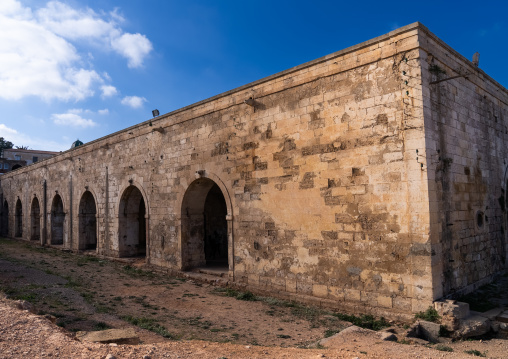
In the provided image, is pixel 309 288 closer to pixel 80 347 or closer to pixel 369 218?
pixel 369 218

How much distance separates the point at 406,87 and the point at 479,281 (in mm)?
4203

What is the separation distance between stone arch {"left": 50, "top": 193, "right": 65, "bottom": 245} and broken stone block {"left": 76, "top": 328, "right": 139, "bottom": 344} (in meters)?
16.6

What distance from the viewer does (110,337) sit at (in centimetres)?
448

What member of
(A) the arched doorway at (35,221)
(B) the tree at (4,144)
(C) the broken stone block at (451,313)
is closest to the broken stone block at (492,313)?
(C) the broken stone block at (451,313)

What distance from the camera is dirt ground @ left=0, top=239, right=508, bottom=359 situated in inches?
161

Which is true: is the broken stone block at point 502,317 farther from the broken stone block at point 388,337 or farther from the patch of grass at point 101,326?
the patch of grass at point 101,326

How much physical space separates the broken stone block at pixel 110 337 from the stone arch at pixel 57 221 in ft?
54.6

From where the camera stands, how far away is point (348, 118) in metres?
6.84

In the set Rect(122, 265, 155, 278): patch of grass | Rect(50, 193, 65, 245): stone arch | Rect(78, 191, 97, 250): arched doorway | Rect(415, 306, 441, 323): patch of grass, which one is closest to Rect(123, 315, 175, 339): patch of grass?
Rect(415, 306, 441, 323): patch of grass

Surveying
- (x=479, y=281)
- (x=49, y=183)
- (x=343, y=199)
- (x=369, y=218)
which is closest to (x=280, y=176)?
(x=343, y=199)

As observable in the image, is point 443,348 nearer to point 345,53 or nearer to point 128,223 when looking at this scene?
point 345,53

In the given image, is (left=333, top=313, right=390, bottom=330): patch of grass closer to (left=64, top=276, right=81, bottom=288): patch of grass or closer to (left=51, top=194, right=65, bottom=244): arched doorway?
(left=64, top=276, right=81, bottom=288): patch of grass

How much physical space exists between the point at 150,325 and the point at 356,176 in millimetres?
4338

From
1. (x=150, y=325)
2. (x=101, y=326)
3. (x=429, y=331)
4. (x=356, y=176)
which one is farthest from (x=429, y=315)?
(x=101, y=326)
